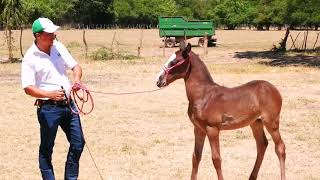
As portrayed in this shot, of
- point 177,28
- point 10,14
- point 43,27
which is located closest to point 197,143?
point 43,27

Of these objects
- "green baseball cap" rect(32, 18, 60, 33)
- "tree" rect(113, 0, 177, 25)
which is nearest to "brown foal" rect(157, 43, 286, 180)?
"green baseball cap" rect(32, 18, 60, 33)

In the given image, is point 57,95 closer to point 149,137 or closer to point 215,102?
point 215,102

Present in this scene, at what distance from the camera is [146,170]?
746cm

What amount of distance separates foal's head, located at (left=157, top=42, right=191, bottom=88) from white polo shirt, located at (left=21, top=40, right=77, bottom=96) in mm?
1195

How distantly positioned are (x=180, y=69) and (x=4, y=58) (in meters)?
23.9

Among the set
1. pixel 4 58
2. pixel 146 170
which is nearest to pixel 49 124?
pixel 146 170

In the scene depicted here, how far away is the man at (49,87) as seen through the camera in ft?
17.1

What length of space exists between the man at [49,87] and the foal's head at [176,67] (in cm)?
105

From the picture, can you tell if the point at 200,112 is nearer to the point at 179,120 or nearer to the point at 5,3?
the point at 179,120

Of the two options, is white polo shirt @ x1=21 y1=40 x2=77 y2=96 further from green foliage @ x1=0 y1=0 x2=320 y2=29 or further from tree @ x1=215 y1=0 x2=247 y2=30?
tree @ x1=215 y1=0 x2=247 y2=30

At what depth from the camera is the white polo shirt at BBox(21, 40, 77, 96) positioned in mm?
5238

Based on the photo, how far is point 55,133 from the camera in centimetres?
547

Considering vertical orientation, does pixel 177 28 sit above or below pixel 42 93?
below

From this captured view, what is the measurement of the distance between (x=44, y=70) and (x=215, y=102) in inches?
78.8
